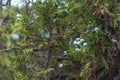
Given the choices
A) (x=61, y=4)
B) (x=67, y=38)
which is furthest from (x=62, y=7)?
(x=67, y=38)

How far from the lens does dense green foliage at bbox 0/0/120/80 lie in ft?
10.8

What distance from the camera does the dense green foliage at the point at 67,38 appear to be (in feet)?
10.8

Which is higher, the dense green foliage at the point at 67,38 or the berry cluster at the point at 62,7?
the berry cluster at the point at 62,7

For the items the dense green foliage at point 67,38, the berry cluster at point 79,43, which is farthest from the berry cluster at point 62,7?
the berry cluster at point 79,43

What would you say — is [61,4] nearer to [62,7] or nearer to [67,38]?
[62,7]

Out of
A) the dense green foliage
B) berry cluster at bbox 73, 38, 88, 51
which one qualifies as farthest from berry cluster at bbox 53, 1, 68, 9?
berry cluster at bbox 73, 38, 88, 51

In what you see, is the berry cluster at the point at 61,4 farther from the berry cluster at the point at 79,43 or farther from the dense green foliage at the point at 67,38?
the berry cluster at the point at 79,43

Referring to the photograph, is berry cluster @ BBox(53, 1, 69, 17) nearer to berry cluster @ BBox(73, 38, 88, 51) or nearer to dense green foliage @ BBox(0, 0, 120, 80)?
dense green foliage @ BBox(0, 0, 120, 80)

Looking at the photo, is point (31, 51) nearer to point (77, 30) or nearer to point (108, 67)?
point (77, 30)

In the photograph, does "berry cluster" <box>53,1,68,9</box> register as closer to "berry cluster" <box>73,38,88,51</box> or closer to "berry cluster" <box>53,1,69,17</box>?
"berry cluster" <box>53,1,69,17</box>

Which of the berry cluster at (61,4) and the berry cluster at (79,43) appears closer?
the berry cluster at (79,43)

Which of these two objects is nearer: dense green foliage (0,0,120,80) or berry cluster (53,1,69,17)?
dense green foliage (0,0,120,80)

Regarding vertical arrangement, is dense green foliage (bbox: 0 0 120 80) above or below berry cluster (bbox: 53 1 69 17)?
below

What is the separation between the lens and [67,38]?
3684 millimetres
